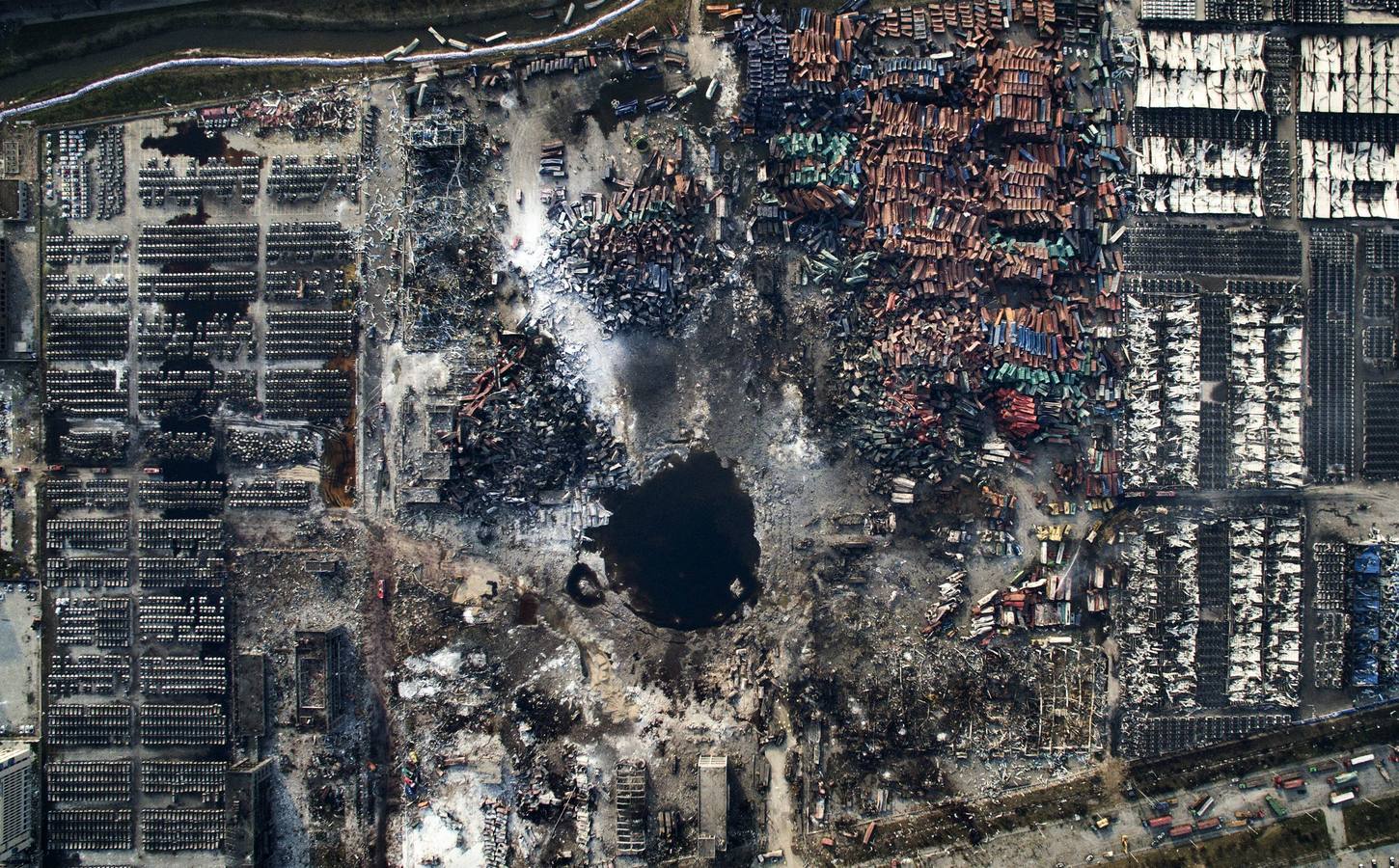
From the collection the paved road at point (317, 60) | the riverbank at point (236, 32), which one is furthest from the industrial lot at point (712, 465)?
the riverbank at point (236, 32)

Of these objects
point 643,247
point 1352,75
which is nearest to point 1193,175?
point 1352,75

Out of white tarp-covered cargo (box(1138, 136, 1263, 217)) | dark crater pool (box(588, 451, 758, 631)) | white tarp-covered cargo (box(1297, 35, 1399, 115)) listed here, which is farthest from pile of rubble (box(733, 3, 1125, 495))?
white tarp-covered cargo (box(1297, 35, 1399, 115))

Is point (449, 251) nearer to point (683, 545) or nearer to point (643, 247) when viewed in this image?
point (643, 247)

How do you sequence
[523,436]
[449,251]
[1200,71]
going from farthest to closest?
[1200,71]
[449,251]
[523,436]

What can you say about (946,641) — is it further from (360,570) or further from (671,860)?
(360,570)

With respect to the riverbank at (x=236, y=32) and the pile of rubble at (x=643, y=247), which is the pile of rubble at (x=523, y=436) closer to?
the pile of rubble at (x=643, y=247)
